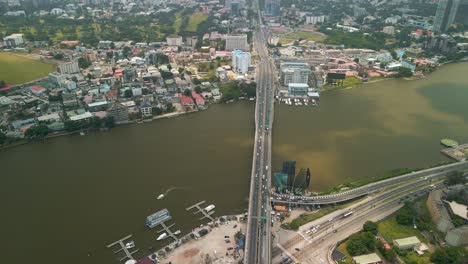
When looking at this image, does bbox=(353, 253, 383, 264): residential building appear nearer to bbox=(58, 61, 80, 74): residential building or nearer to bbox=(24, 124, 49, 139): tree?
bbox=(24, 124, 49, 139): tree

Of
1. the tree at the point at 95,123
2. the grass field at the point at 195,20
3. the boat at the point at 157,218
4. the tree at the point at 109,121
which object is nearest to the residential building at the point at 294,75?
the tree at the point at 109,121

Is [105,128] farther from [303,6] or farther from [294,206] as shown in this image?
[303,6]

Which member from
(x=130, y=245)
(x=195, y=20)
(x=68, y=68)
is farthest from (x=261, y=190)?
(x=195, y=20)

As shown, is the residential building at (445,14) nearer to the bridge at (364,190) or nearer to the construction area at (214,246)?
the bridge at (364,190)

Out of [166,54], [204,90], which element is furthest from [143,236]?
[166,54]

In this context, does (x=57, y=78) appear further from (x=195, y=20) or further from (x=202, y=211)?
(x=195, y=20)

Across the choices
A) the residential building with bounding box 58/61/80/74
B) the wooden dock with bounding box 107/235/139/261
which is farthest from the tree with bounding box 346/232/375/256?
the residential building with bounding box 58/61/80/74
